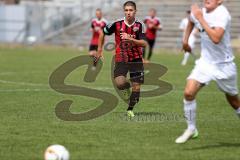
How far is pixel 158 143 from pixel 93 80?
36.9ft

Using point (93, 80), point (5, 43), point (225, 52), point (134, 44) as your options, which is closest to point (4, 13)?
point (5, 43)

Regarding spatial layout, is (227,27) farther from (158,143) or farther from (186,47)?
(158,143)

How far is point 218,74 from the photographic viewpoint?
30.8ft

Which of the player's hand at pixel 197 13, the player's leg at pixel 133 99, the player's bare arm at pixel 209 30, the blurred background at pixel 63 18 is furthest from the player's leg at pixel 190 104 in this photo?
the blurred background at pixel 63 18

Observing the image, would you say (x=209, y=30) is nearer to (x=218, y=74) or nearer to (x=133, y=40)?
(x=218, y=74)

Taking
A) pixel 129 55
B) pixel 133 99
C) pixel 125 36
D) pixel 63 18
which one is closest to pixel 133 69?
pixel 129 55

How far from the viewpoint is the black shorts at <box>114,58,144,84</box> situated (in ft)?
42.8

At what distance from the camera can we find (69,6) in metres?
48.2

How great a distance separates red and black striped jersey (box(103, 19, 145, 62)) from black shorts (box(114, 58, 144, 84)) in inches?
3.2

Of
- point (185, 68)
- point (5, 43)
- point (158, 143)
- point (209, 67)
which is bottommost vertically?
point (5, 43)

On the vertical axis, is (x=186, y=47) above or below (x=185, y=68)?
above

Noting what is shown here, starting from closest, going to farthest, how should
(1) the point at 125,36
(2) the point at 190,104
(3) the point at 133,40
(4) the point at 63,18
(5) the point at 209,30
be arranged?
(5) the point at 209,30 < (2) the point at 190,104 < (1) the point at 125,36 < (3) the point at 133,40 < (4) the point at 63,18

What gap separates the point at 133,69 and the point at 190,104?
3.62 metres

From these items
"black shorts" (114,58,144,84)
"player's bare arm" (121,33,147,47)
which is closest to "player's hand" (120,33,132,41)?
"player's bare arm" (121,33,147,47)
